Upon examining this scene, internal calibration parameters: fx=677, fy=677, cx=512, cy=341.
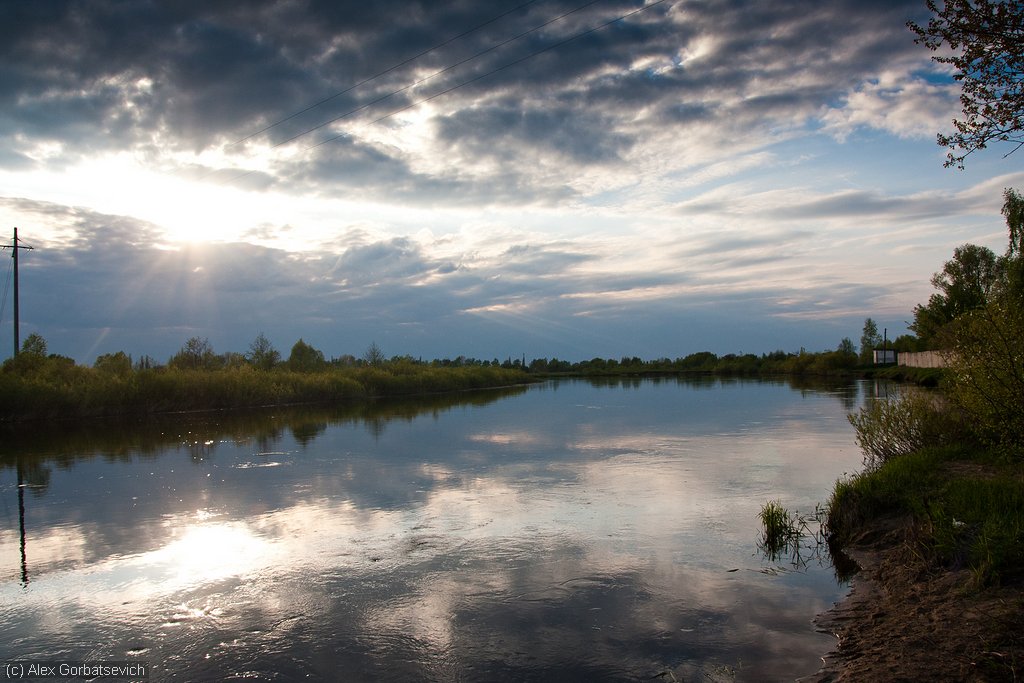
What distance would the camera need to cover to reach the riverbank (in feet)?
16.8

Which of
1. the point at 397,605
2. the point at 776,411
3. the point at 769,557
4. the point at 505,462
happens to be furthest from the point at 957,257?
the point at 397,605

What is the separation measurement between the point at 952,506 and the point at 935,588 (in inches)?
64.8

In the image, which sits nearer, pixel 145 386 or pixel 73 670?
pixel 73 670

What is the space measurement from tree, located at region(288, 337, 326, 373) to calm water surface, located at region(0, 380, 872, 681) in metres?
37.9

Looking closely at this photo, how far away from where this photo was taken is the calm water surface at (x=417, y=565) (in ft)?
20.1

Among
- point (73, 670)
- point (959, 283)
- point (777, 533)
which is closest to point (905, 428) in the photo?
point (777, 533)

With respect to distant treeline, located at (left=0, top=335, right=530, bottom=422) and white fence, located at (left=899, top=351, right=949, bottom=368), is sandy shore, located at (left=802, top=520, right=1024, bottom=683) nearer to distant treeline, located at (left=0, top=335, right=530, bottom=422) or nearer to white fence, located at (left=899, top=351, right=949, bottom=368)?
distant treeline, located at (left=0, top=335, right=530, bottom=422)

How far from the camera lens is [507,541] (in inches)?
385

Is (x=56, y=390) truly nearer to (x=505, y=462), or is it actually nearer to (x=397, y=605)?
(x=505, y=462)

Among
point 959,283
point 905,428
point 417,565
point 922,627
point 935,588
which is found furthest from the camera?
point 959,283

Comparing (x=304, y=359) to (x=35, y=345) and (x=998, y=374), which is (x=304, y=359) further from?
(x=998, y=374)

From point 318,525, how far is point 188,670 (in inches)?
202

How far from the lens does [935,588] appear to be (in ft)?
21.6

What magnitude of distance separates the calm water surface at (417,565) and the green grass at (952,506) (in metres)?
1.23
